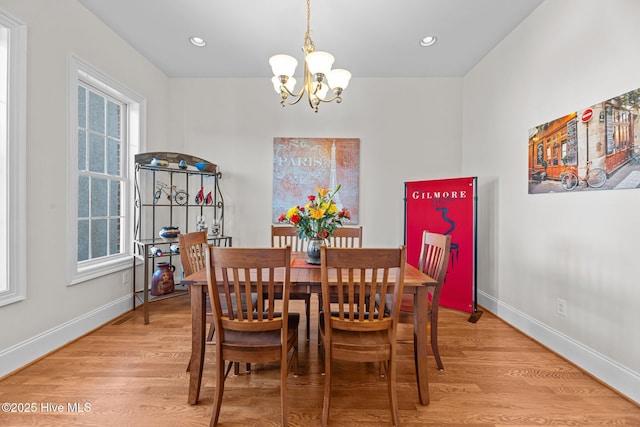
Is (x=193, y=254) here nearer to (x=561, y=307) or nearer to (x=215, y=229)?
(x=215, y=229)

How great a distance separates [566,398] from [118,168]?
14.4 feet

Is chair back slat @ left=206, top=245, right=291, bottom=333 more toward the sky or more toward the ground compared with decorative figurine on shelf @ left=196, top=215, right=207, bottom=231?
more toward the ground

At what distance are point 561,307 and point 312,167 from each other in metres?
2.89

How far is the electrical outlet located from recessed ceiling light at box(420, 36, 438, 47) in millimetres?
2702

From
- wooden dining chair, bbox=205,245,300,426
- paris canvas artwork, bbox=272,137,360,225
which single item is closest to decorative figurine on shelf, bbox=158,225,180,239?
paris canvas artwork, bbox=272,137,360,225

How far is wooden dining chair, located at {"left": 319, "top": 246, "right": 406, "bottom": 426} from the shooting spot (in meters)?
1.38

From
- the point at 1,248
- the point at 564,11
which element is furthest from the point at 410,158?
the point at 1,248

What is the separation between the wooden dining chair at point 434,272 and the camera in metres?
1.90

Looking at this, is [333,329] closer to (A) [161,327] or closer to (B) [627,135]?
(A) [161,327]

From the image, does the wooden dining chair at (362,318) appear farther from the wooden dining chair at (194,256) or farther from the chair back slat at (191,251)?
the chair back slat at (191,251)

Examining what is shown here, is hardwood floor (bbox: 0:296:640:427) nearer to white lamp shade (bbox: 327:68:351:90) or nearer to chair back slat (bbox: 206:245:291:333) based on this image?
chair back slat (bbox: 206:245:291:333)

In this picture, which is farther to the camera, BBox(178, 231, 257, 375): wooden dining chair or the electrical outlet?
the electrical outlet

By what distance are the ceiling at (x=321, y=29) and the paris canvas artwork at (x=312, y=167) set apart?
0.95 metres

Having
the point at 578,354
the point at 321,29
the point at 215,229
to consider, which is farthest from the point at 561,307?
the point at 215,229
